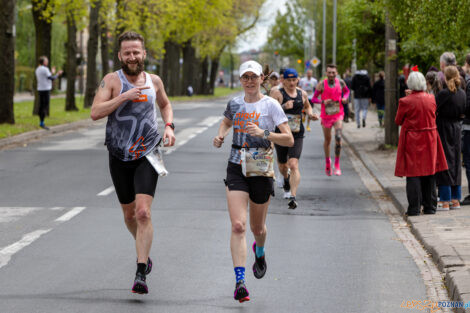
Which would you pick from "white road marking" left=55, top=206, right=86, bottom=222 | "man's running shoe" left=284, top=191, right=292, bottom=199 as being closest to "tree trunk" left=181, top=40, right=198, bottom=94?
"man's running shoe" left=284, top=191, right=292, bottom=199

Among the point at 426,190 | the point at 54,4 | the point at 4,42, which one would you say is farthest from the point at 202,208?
the point at 54,4

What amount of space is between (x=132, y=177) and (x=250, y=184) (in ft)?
2.92

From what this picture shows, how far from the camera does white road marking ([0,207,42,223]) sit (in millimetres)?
10137

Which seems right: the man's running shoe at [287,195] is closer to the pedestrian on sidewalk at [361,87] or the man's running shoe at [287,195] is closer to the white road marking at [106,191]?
the white road marking at [106,191]

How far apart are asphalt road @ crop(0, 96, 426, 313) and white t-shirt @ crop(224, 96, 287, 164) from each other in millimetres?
1119

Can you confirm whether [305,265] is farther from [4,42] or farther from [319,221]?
[4,42]

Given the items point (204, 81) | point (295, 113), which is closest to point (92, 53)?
point (295, 113)

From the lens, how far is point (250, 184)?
260 inches

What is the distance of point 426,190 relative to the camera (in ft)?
34.9

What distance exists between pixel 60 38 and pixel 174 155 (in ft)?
196

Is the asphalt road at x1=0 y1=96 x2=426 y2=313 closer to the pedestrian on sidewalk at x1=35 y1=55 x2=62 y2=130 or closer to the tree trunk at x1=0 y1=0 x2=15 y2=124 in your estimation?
the pedestrian on sidewalk at x1=35 y1=55 x2=62 y2=130

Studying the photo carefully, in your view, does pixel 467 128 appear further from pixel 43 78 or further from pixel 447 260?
pixel 43 78

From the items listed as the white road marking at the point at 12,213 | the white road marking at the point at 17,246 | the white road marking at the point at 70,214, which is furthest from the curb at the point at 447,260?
the white road marking at the point at 12,213

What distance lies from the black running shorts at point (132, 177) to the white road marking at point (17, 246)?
4.97 feet
